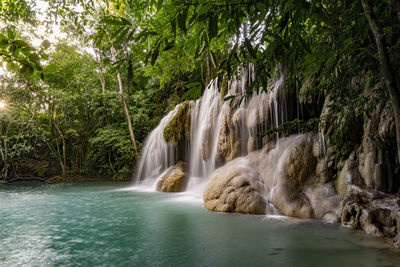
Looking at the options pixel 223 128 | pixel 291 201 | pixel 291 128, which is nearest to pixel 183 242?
pixel 291 201

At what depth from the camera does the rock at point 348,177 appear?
5156mm

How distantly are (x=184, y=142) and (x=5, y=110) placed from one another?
13.1 metres

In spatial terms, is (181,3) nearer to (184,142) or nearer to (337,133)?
(337,133)

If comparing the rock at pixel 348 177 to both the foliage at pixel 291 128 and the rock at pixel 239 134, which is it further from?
the rock at pixel 239 134

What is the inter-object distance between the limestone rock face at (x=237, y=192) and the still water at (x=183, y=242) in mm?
326

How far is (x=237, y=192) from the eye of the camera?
621 cm

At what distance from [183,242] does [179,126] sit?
26.7 feet

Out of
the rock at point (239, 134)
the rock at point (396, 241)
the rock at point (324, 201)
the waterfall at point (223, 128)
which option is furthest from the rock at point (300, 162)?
the rock at point (396, 241)

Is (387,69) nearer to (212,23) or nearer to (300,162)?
(212,23)

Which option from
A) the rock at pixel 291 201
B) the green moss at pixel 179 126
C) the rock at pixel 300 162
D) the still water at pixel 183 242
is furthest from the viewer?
the green moss at pixel 179 126

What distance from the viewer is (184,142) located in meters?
12.0

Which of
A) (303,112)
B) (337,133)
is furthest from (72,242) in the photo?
(303,112)

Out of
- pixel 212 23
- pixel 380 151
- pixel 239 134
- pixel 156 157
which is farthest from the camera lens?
pixel 156 157

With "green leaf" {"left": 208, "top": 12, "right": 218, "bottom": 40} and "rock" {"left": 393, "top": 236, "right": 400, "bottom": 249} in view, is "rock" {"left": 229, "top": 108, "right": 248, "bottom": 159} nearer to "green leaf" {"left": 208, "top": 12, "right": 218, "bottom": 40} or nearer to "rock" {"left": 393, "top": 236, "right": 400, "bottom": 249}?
"rock" {"left": 393, "top": 236, "right": 400, "bottom": 249}
